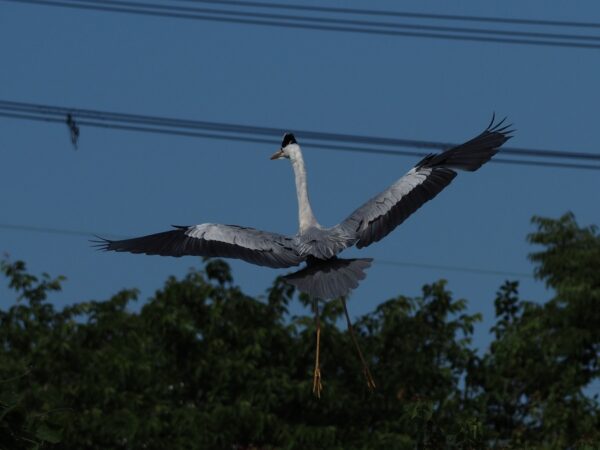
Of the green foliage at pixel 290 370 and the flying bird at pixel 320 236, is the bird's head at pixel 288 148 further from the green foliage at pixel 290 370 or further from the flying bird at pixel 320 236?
the green foliage at pixel 290 370

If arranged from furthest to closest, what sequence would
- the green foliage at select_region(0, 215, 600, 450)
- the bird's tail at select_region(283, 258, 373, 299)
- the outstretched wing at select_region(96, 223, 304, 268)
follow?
1. the green foliage at select_region(0, 215, 600, 450)
2. the outstretched wing at select_region(96, 223, 304, 268)
3. the bird's tail at select_region(283, 258, 373, 299)

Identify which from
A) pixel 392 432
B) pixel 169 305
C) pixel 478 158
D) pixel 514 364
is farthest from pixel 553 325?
pixel 478 158

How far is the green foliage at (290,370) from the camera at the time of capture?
Result: 67.5ft

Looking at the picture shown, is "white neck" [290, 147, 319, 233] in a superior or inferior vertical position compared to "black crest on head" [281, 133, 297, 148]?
inferior

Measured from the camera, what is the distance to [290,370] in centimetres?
2202

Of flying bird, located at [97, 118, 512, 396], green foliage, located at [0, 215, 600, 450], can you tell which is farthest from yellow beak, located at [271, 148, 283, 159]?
green foliage, located at [0, 215, 600, 450]

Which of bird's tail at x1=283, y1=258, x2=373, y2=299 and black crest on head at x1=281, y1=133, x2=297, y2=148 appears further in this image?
black crest on head at x1=281, y1=133, x2=297, y2=148

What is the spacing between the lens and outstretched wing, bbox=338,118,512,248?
37.4 feet

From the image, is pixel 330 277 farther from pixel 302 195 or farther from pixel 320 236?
pixel 302 195

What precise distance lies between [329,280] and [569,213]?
610 inches

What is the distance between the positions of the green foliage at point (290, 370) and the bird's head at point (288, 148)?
810 cm

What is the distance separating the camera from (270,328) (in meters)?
22.5

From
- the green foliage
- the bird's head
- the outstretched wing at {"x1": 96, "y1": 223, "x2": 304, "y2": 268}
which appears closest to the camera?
the outstretched wing at {"x1": 96, "y1": 223, "x2": 304, "y2": 268}

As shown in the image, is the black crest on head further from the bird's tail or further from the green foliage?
the green foliage
